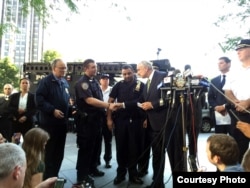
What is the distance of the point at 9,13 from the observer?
5.02 meters

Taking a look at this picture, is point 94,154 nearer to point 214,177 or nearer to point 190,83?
point 190,83

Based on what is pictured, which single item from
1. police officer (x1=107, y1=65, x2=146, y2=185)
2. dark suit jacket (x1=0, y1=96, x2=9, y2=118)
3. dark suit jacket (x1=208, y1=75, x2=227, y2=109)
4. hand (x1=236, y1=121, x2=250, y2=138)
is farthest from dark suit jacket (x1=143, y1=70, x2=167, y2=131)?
dark suit jacket (x1=0, y1=96, x2=9, y2=118)

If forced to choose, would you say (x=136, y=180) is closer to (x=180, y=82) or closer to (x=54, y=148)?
(x=54, y=148)

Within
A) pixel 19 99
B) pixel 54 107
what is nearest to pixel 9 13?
pixel 19 99

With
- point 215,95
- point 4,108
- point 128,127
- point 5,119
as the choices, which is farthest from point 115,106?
point 5,119

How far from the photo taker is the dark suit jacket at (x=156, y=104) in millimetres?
3500

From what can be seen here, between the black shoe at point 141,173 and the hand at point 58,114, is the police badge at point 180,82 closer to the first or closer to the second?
the hand at point 58,114

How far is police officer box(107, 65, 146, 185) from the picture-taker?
12.9ft

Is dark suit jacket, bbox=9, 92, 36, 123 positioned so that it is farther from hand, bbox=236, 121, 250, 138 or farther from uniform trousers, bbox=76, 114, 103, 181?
hand, bbox=236, 121, 250, 138

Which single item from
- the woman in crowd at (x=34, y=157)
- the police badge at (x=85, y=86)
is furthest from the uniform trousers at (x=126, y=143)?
the woman in crowd at (x=34, y=157)

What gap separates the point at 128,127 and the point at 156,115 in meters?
0.59

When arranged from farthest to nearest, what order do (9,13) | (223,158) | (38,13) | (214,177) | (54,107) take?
(9,13) < (38,13) < (54,107) < (223,158) < (214,177)

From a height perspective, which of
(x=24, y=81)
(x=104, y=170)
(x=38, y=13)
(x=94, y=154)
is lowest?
(x=104, y=170)

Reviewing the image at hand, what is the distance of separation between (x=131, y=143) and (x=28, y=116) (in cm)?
224
